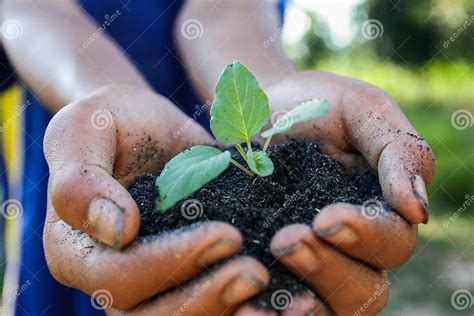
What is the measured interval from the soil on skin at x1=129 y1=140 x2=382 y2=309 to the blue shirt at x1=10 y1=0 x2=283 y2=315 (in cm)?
49

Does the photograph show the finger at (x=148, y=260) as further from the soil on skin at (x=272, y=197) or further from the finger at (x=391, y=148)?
the finger at (x=391, y=148)

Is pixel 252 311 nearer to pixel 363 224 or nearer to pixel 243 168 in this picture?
pixel 363 224

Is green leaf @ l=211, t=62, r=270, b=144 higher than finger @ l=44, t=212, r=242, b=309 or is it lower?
higher

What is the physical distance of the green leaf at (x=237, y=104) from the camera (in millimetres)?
1112

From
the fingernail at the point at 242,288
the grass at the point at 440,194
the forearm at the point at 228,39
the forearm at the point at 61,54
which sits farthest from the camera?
the grass at the point at 440,194

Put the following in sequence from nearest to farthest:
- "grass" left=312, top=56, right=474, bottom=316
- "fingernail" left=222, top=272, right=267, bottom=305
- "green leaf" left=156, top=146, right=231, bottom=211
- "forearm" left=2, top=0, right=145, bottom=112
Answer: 1. "fingernail" left=222, top=272, right=267, bottom=305
2. "green leaf" left=156, top=146, right=231, bottom=211
3. "forearm" left=2, top=0, right=145, bottom=112
4. "grass" left=312, top=56, right=474, bottom=316

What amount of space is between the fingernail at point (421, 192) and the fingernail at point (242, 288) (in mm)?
341

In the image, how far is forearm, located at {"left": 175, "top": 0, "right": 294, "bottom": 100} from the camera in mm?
1743

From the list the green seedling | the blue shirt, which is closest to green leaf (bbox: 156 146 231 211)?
the green seedling

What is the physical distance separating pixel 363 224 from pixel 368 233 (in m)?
0.02

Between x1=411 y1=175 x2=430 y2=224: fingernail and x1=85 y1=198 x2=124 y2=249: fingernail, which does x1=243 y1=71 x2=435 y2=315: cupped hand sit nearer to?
x1=411 y1=175 x2=430 y2=224: fingernail

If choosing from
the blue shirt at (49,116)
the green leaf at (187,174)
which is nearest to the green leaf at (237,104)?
the green leaf at (187,174)

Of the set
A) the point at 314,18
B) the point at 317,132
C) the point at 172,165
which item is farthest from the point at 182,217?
the point at 314,18

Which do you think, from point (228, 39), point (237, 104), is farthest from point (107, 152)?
point (228, 39)
